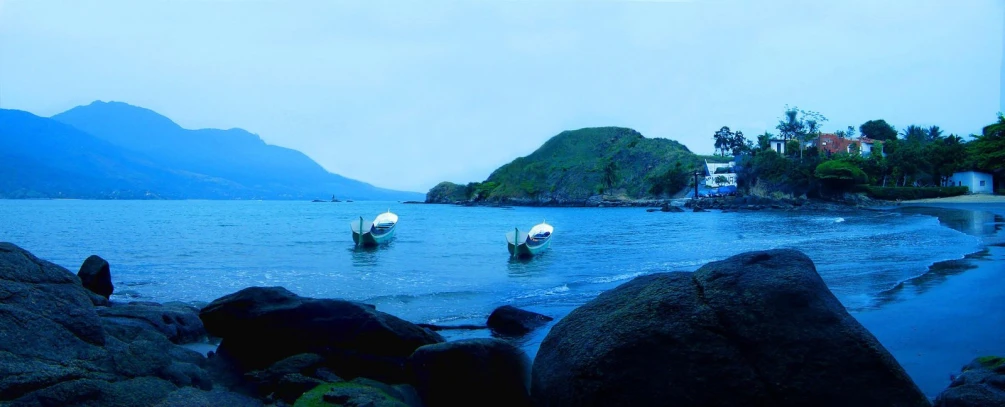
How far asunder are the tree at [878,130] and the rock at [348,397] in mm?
148628

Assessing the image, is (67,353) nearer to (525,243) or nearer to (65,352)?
(65,352)

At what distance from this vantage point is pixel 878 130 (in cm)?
13250

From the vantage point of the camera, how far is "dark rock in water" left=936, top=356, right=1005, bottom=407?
18.6ft

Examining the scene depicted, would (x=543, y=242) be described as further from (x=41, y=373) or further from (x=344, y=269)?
(x=41, y=373)

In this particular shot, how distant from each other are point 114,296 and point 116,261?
41.5 feet

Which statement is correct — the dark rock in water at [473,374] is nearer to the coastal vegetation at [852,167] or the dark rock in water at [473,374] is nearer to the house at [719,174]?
the coastal vegetation at [852,167]

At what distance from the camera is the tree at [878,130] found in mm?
131125

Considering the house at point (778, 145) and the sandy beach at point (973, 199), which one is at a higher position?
the house at point (778, 145)

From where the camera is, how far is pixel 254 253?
32.7 meters

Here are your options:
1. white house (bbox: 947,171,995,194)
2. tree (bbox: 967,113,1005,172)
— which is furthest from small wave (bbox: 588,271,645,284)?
white house (bbox: 947,171,995,194)

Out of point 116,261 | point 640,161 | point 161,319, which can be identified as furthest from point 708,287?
point 640,161

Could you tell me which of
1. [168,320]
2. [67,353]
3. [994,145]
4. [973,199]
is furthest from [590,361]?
[973,199]

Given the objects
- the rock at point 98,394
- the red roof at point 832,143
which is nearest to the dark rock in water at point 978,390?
the rock at point 98,394

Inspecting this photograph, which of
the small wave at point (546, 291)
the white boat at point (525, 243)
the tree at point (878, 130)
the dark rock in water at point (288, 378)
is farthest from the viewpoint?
the tree at point (878, 130)
